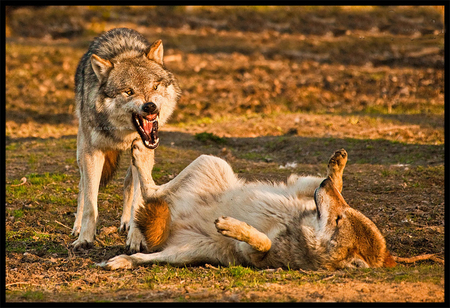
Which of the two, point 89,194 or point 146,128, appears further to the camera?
point 89,194

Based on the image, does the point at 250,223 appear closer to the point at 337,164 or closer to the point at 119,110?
the point at 337,164

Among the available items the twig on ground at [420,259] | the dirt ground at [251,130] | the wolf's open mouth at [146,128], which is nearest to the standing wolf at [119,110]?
the wolf's open mouth at [146,128]

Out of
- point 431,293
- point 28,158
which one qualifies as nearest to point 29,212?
point 28,158

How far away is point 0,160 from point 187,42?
12767mm

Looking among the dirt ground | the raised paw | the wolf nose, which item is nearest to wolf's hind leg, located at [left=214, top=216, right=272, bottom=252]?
the dirt ground

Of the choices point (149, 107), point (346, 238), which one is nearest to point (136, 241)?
point (149, 107)

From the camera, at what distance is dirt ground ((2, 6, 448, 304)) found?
4.11m

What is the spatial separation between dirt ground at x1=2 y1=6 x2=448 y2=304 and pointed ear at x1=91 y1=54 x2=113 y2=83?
1667mm

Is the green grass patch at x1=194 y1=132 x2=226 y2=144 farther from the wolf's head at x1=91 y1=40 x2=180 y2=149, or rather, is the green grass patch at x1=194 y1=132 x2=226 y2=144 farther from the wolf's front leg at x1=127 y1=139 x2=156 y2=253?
the wolf's front leg at x1=127 y1=139 x2=156 y2=253

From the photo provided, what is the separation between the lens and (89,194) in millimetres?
5422

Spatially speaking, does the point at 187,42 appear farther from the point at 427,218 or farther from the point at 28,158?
the point at 427,218

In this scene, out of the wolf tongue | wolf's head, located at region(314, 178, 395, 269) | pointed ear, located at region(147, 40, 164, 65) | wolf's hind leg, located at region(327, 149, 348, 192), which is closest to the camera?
wolf's head, located at region(314, 178, 395, 269)

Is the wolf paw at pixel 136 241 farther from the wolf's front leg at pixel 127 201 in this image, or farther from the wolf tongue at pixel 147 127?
the wolf tongue at pixel 147 127

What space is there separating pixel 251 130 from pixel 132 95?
5.37m
